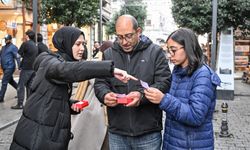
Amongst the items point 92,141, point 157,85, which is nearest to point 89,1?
point 92,141

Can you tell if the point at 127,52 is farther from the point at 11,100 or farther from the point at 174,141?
the point at 11,100

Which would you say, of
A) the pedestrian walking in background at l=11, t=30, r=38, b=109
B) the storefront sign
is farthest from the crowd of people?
the storefront sign

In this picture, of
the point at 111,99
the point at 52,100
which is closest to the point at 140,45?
the point at 111,99

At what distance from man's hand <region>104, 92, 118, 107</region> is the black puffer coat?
12.4 inches

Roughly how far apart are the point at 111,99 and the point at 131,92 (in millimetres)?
166

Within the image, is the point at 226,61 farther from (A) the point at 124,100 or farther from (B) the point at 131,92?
(A) the point at 124,100

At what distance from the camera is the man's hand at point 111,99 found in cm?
322

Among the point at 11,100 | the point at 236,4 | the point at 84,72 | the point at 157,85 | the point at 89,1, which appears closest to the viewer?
the point at 84,72

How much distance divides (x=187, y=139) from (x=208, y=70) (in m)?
0.53

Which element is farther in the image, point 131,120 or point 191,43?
point 131,120

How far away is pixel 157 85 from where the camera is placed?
3385 millimetres

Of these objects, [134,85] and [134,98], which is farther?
[134,85]

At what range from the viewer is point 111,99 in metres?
3.23

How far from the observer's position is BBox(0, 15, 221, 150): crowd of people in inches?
117
